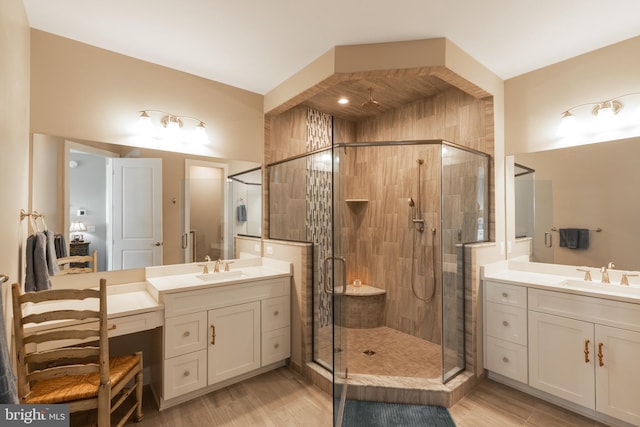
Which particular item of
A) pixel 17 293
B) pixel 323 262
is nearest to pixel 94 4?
pixel 17 293

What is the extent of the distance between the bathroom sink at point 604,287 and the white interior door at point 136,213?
3.32 meters

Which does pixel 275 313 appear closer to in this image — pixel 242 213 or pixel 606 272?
pixel 242 213

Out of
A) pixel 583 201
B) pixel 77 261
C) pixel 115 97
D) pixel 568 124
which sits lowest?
pixel 77 261

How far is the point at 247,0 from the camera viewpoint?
6.29ft

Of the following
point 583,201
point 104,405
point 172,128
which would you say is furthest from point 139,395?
point 583,201

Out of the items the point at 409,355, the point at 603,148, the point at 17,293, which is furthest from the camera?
the point at 409,355

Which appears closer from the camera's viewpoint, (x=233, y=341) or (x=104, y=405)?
(x=104, y=405)

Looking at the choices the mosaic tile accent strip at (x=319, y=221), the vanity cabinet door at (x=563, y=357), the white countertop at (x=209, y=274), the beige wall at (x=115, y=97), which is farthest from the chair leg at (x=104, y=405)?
the vanity cabinet door at (x=563, y=357)

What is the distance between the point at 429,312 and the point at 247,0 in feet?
10.8

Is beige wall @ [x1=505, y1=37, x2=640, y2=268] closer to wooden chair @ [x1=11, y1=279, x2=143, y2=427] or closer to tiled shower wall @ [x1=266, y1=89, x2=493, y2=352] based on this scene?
tiled shower wall @ [x1=266, y1=89, x2=493, y2=352]

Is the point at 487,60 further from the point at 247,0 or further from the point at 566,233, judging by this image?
the point at 247,0

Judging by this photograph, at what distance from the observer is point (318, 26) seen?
2.16 meters

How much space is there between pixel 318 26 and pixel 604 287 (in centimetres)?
281

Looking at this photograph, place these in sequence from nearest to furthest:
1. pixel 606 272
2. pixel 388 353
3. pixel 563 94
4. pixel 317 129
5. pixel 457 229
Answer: pixel 606 272 < pixel 563 94 < pixel 457 229 < pixel 388 353 < pixel 317 129
